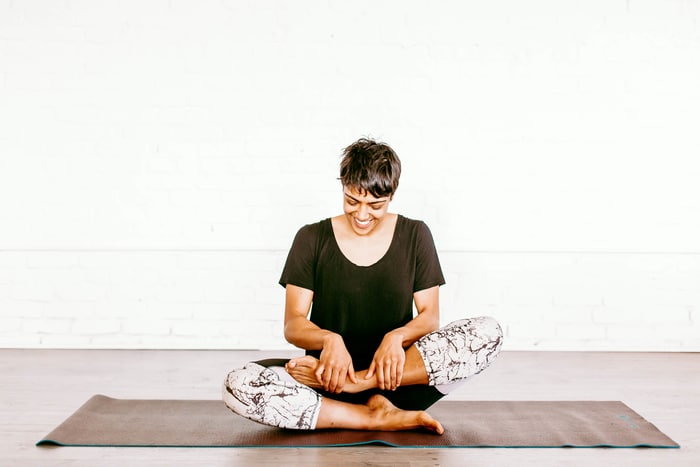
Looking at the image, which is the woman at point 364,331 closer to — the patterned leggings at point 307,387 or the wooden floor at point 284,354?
the patterned leggings at point 307,387

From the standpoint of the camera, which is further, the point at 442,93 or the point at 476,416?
the point at 442,93

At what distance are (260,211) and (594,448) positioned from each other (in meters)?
2.19

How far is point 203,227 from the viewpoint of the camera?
3.92 metres

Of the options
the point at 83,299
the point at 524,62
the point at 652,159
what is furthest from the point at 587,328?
the point at 83,299

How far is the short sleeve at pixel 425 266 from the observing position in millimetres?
2557

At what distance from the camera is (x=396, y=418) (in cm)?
238

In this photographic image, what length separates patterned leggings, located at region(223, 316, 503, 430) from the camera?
228cm

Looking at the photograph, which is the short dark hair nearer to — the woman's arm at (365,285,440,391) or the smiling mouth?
the smiling mouth

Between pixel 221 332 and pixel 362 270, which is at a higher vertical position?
pixel 362 270

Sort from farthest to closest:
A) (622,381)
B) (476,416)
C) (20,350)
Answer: (20,350) → (622,381) → (476,416)

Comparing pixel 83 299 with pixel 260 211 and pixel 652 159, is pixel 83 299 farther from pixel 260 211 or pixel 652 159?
pixel 652 159

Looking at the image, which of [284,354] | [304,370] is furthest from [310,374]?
[284,354]

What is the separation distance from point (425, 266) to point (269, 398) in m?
0.71

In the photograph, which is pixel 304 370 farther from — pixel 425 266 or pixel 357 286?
pixel 425 266
